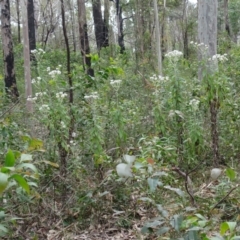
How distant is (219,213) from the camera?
3172 mm

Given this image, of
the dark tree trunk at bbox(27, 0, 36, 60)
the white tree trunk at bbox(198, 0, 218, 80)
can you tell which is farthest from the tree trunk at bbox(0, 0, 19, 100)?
the white tree trunk at bbox(198, 0, 218, 80)

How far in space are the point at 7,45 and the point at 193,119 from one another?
935 cm

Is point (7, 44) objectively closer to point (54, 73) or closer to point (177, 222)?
point (54, 73)

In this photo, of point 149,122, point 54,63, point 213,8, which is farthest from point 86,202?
point 54,63

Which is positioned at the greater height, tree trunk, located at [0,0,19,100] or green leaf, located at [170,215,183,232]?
tree trunk, located at [0,0,19,100]

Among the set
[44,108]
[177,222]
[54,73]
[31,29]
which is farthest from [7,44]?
[177,222]

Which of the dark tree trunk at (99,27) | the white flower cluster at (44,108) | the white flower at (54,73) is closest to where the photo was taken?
the white flower cluster at (44,108)

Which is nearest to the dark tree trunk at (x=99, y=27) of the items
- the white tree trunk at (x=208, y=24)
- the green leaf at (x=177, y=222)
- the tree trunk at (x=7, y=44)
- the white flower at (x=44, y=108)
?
the tree trunk at (x=7, y=44)

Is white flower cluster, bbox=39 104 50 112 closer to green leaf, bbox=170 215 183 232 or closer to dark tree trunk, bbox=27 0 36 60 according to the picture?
green leaf, bbox=170 215 183 232

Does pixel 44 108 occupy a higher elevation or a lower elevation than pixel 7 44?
lower

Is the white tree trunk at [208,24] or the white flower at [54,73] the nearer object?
the white flower at [54,73]

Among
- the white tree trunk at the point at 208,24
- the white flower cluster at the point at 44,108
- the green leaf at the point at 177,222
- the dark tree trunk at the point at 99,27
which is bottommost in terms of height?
the green leaf at the point at 177,222

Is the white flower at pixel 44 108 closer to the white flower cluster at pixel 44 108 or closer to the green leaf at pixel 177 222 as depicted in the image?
the white flower cluster at pixel 44 108

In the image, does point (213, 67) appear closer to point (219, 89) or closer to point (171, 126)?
point (219, 89)
